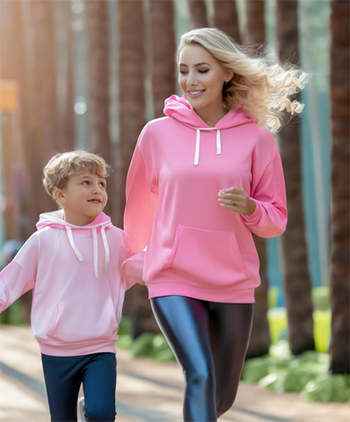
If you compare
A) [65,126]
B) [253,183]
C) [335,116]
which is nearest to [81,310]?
[253,183]

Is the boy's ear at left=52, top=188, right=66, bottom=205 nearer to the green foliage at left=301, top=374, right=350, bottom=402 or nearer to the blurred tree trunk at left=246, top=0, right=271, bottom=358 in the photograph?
the green foliage at left=301, top=374, right=350, bottom=402

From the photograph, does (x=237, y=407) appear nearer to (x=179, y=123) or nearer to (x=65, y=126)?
(x=179, y=123)

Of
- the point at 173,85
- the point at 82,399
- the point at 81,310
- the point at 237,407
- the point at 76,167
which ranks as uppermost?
the point at 173,85

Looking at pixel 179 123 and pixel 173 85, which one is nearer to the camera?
pixel 179 123

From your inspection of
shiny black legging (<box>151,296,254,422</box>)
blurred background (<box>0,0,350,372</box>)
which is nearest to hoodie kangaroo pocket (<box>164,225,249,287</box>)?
shiny black legging (<box>151,296,254,422</box>)

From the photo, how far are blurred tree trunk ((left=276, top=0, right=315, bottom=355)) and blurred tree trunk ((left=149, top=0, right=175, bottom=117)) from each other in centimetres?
151

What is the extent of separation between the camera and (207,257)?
371cm

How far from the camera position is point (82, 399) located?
369 centimetres

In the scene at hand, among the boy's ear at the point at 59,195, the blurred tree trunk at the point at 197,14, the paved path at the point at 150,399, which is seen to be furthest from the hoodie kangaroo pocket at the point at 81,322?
the blurred tree trunk at the point at 197,14

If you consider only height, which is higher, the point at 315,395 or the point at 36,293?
the point at 36,293

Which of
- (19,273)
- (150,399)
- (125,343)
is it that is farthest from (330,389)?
(125,343)

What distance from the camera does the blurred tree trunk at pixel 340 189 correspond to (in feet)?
24.2

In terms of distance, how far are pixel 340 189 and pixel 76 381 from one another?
14.3 ft

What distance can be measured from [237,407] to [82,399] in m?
3.88
